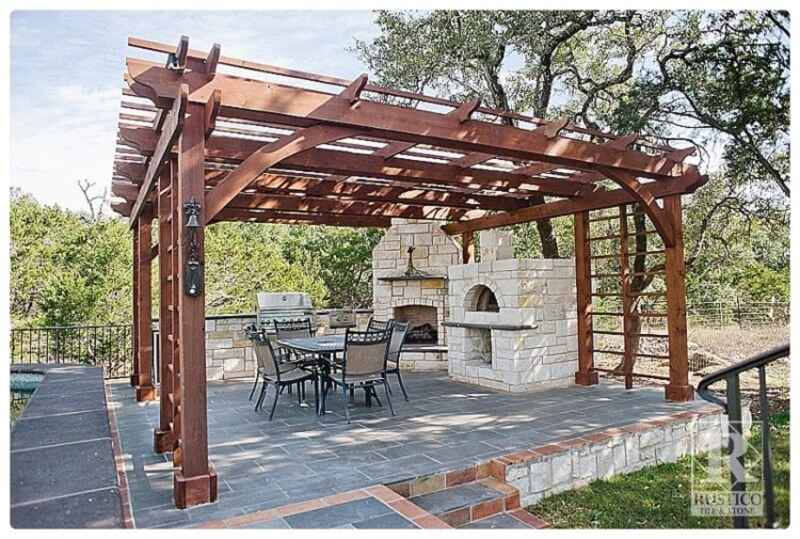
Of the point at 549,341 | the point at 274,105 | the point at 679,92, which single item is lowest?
the point at 549,341

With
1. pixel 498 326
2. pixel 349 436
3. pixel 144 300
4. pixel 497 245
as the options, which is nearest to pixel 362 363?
pixel 349 436

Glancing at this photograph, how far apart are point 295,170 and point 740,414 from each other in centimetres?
447

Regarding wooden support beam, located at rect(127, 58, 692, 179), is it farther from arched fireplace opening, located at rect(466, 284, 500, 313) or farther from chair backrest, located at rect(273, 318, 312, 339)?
chair backrest, located at rect(273, 318, 312, 339)

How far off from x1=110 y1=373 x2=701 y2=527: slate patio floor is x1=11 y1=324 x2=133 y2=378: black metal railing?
3.02 meters

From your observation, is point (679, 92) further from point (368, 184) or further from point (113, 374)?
point (113, 374)

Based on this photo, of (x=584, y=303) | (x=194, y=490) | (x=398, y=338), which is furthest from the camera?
(x=584, y=303)

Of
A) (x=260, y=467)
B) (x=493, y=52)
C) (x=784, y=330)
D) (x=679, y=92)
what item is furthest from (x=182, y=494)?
(x=784, y=330)

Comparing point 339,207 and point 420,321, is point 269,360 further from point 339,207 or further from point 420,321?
point 420,321

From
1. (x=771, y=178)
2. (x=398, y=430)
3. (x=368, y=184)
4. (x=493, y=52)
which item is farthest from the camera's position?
(x=493, y=52)

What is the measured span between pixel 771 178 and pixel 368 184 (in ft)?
17.7

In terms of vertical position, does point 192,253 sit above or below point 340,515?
above

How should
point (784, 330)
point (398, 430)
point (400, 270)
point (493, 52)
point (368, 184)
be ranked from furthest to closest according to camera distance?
point (784, 330) → point (400, 270) → point (493, 52) → point (368, 184) → point (398, 430)

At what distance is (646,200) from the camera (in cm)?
602

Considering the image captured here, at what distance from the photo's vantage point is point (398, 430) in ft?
16.8
